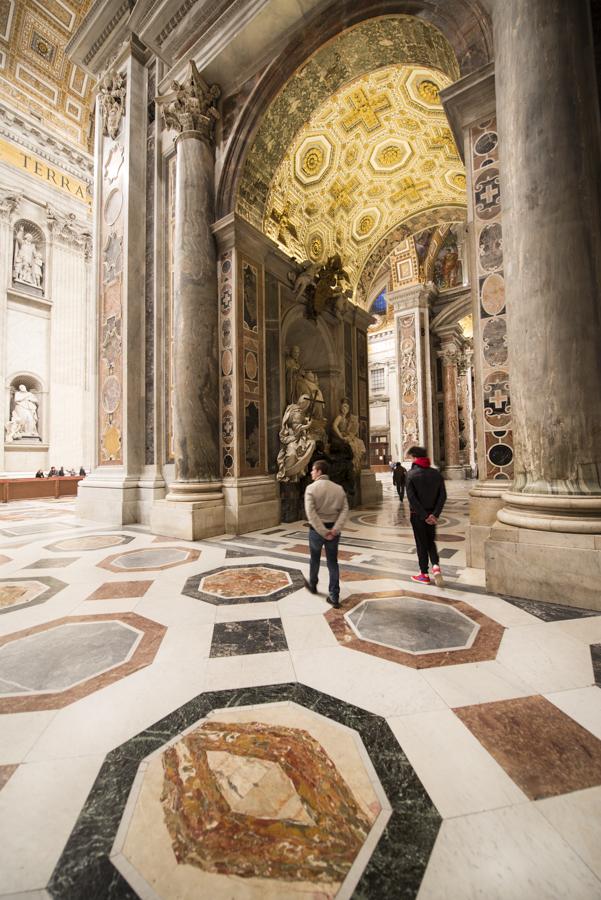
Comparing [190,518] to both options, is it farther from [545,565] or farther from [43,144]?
[43,144]

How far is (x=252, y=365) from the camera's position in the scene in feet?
22.9

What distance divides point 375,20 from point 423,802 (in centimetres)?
928

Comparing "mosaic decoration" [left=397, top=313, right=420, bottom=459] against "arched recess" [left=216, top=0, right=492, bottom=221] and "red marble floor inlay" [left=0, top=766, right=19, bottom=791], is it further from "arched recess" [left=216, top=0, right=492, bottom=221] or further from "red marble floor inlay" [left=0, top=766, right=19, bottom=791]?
"red marble floor inlay" [left=0, top=766, right=19, bottom=791]

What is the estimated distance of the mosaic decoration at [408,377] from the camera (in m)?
16.5

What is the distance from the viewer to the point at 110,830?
1.16 m

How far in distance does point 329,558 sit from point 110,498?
19.2ft

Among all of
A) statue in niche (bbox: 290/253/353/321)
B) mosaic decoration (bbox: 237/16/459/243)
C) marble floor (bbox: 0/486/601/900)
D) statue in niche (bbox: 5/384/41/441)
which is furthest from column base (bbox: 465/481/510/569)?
statue in niche (bbox: 5/384/41/441)

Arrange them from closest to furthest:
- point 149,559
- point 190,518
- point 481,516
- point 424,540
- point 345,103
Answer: point 424,540, point 481,516, point 149,559, point 190,518, point 345,103

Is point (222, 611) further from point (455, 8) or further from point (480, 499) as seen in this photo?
point (455, 8)

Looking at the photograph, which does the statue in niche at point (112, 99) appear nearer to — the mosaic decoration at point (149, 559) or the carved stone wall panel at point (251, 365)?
the carved stone wall panel at point (251, 365)

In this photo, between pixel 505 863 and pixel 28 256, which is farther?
pixel 28 256

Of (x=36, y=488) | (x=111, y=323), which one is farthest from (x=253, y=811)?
(x=36, y=488)

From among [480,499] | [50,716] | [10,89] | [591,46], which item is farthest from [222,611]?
[10,89]

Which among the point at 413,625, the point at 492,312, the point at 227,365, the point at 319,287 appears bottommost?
the point at 413,625
